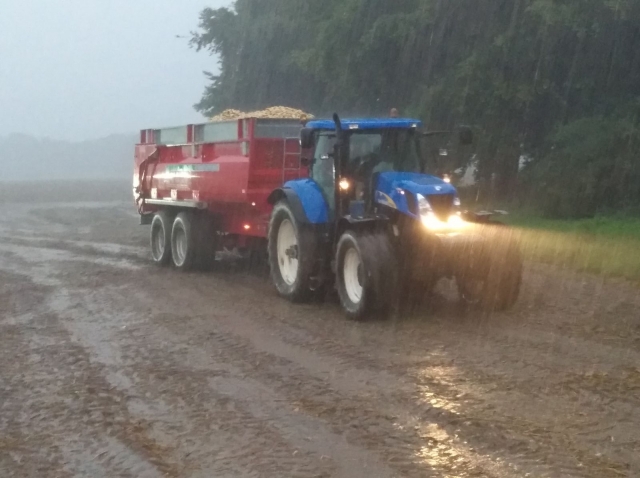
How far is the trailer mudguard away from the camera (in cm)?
1147

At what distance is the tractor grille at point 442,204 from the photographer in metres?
10.5

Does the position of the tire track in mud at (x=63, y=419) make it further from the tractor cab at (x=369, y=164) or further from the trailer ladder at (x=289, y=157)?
the trailer ladder at (x=289, y=157)

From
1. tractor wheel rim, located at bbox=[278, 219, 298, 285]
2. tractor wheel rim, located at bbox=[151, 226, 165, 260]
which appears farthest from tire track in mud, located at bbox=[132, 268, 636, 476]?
tractor wheel rim, located at bbox=[151, 226, 165, 260]

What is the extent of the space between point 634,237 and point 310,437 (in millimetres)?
13092

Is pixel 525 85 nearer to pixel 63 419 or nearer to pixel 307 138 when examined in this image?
pixel 307 138

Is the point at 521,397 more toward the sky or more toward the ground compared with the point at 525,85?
more toward the ground

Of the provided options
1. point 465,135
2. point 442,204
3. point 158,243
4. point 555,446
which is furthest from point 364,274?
point 158,243

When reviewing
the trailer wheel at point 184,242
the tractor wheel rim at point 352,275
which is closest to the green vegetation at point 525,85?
the trailer wheel at point 184,242

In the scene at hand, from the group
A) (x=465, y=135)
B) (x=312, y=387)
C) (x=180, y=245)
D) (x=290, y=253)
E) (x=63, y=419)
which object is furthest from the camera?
(x=180, y=245)

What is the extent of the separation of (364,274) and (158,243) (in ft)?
24.7

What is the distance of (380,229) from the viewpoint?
10633mm

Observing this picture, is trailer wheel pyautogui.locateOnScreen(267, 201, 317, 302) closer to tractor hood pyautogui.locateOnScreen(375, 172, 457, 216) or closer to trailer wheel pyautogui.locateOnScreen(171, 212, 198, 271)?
tractor hood pyautogui.locateOnScreen(375, 172, 457, 216)

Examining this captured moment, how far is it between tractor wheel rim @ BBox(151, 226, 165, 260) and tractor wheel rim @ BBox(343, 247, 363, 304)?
6.53 metres

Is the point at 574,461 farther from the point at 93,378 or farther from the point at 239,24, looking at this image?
the point at 239,24
